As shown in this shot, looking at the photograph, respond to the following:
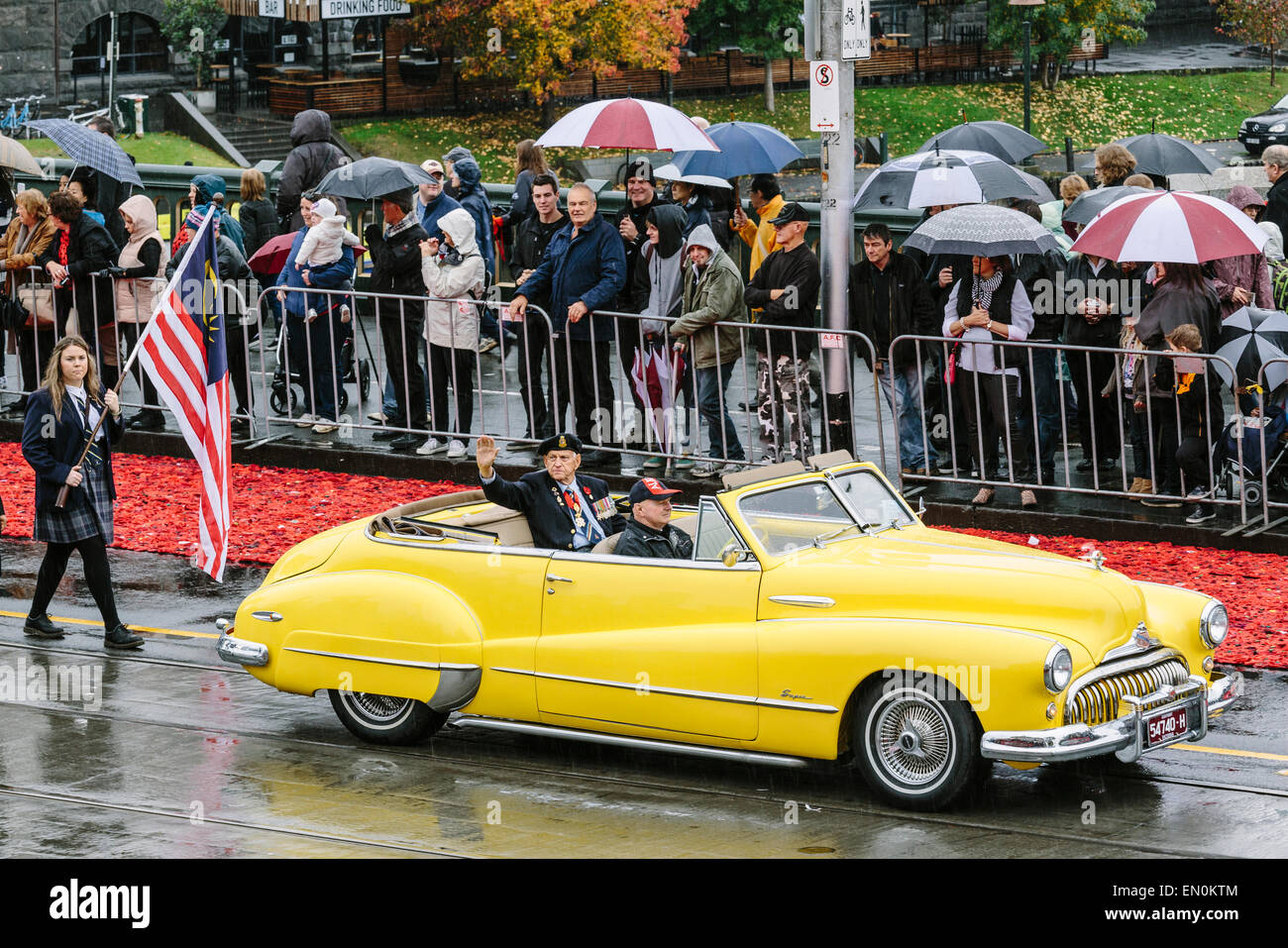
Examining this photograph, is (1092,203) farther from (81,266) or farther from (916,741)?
(81,266)

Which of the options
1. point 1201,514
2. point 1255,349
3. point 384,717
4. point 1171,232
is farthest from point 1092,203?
point 384,717

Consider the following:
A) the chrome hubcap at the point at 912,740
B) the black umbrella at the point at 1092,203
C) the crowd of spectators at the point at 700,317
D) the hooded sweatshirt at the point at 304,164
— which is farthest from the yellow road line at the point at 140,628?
the hooded sweatshirt at the point at 304,164

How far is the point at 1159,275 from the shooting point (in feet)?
44.9

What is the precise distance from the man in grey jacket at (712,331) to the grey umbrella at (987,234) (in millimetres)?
1578

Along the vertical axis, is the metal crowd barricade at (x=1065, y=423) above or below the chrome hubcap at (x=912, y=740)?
above

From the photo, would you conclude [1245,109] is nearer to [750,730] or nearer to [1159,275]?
[1159,275]

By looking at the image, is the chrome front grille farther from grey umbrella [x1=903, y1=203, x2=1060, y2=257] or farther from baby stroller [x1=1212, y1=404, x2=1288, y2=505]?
grey umbrella [x1=903, y1=203, x2=1060, y2=257]

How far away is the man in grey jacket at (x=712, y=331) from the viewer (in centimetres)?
1457

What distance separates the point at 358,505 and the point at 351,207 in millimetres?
9340

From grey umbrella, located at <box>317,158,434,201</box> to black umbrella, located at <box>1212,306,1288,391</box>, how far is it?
6.91m

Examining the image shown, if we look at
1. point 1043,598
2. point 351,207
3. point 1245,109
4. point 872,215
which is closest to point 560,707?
point 1043,598

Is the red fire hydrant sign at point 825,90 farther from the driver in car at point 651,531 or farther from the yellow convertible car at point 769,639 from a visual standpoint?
the driver in car at point 651,531

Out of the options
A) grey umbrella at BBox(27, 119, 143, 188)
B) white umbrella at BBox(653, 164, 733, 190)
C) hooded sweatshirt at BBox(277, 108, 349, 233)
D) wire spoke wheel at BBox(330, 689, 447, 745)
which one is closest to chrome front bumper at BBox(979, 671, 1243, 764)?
wire spoke wheel at BBox(330, 689, 447, 745)

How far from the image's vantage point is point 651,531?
973 centimetres
